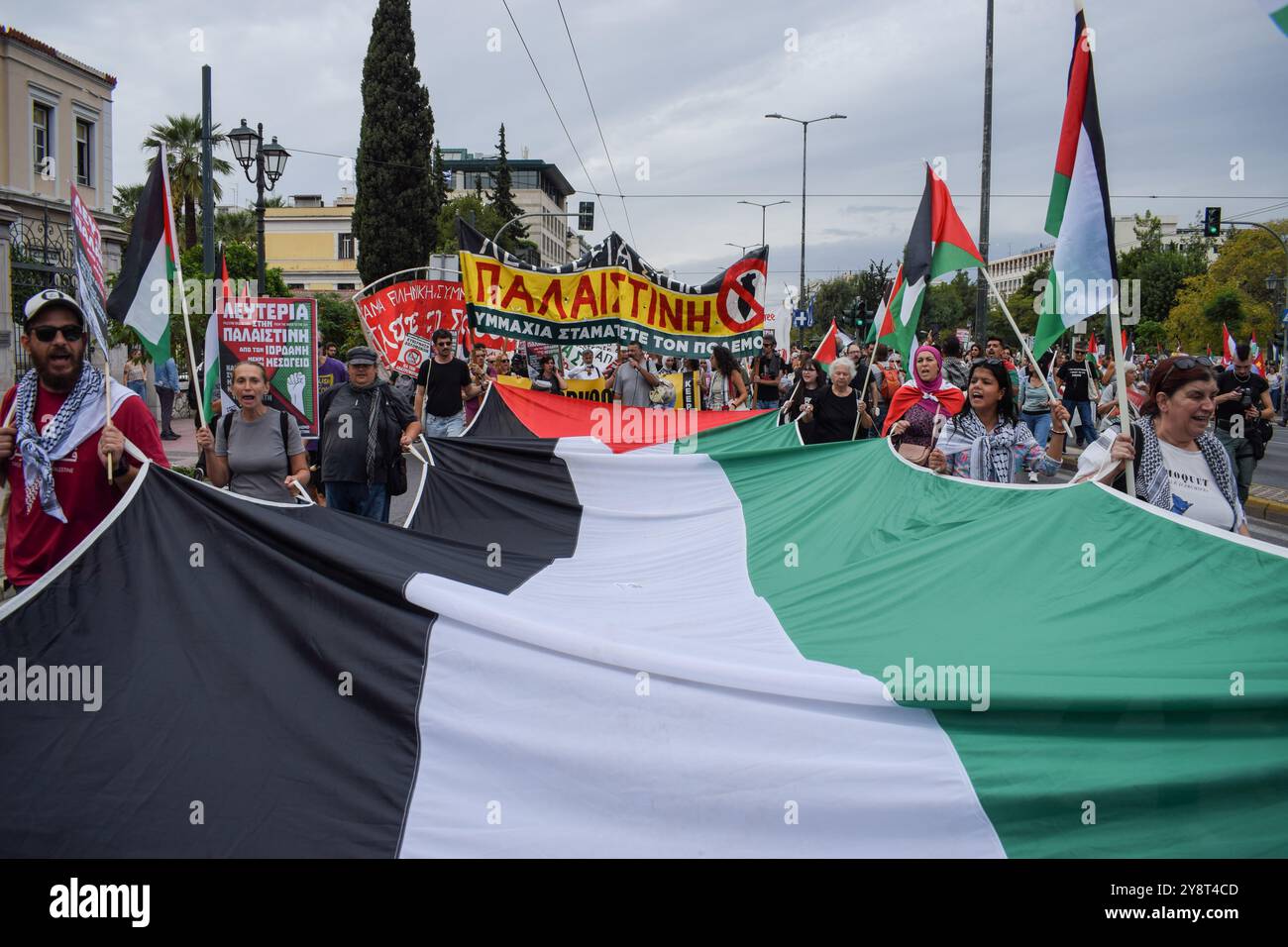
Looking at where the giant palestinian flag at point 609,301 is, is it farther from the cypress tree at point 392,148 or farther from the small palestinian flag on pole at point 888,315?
the cypress tree at point 392,148

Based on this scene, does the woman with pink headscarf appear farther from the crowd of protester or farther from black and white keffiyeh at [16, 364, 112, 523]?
black and white keffiyeh at [16, 364, 112, 523]

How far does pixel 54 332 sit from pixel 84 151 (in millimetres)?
33020

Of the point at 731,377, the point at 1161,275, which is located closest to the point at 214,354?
the point at 731,377

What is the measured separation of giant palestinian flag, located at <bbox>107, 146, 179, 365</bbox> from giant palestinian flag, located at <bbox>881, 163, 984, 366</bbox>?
465 cm

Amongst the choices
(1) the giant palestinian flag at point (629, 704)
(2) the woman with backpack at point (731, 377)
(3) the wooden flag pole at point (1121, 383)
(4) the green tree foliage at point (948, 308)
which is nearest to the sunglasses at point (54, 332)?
(1) the giant palestinian flag at point (629, 704)

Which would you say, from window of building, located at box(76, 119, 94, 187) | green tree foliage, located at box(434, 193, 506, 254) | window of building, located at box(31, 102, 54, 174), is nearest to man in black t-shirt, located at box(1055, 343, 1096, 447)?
window of building, located at box(31, 102, 54, 174)

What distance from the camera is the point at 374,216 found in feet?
146

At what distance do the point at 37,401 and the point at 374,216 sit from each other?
42953mm

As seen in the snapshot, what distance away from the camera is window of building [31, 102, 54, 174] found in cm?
2855

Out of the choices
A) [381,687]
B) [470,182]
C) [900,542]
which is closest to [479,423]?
[900,542]

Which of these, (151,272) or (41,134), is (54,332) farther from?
(41,134)

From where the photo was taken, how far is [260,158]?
17453 mm
